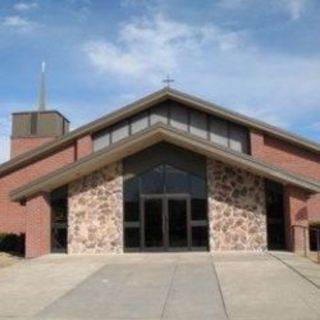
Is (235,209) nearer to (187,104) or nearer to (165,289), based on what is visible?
(187,104)

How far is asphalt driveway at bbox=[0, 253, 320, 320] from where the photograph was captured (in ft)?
38.2

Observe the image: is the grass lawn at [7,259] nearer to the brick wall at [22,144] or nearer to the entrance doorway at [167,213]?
the entrance doorway at [167,213]

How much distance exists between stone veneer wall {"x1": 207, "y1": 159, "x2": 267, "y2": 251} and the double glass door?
3.19 ft

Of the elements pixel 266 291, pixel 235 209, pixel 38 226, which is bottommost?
pixel 266 291

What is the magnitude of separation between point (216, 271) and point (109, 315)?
6122 mm

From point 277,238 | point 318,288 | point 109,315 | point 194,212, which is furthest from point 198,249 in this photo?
point 109,315

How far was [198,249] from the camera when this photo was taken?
23875 mm

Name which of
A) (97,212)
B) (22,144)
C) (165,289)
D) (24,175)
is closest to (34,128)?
(22,144)

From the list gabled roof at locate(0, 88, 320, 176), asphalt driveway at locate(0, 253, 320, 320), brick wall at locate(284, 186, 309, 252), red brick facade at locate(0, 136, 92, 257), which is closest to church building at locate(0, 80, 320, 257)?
brick wall at locate(284, 186, 309, 252)

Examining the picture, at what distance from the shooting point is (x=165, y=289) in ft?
46.8

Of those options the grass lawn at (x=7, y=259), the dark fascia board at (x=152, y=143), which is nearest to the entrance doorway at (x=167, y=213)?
the dark fascia board at (x=152, y=143)

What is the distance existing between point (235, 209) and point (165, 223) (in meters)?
2.67

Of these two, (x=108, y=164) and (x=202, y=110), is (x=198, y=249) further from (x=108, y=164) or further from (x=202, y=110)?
(x=202, y=110)

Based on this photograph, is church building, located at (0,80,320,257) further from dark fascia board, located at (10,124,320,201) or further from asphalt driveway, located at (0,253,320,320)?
asphalt driveway, located at (0,253,320,320)
